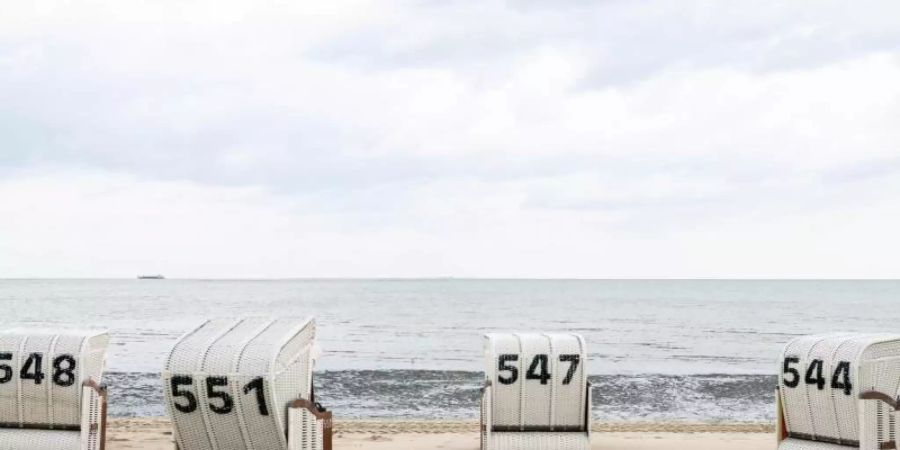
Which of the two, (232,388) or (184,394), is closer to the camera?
(232,388)

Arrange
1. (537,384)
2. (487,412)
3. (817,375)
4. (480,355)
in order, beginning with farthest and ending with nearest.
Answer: (480,355), (537,384), (487,412), (817,375)

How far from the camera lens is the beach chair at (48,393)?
9.05m

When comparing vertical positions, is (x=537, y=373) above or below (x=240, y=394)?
below

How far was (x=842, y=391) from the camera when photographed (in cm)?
873

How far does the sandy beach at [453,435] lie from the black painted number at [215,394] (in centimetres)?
474

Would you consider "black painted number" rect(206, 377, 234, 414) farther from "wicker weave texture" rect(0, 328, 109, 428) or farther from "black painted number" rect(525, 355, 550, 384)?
"black painted number" rect(525, 355, 550, 384)

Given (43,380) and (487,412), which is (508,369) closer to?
(487,412)

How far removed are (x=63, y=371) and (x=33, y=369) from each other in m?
0.31

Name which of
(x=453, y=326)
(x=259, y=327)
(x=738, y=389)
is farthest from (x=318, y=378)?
(x=453, y=326)

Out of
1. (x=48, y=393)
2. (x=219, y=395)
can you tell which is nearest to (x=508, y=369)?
(x=219, y=395)

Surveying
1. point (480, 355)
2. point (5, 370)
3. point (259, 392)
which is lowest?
point (480, 355)

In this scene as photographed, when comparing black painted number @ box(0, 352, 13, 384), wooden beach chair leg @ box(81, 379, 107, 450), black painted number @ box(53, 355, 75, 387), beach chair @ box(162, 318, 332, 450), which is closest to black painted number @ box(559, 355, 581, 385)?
beach chair @ box(162, 318, 332, 450)

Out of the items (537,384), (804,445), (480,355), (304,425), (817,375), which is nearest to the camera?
(304,425)

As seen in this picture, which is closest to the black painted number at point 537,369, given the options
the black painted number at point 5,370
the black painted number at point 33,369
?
the black painted number at point 33,369
